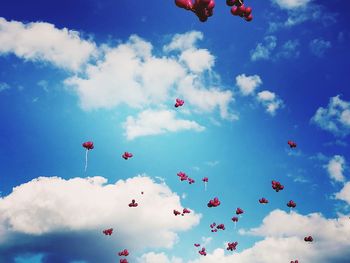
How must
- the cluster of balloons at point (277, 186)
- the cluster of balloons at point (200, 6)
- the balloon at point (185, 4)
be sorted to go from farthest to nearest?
the cluster of balloons at point (277, 186) < the balloon at point (185, 4) < the cluster of balloons at point (200, 6)

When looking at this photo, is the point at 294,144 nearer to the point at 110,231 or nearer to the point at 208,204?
the point at 208,204

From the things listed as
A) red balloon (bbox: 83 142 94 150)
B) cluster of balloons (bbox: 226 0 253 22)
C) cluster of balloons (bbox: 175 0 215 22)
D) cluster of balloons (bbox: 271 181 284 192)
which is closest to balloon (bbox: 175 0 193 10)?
cluster of balloons (bbox: 175 0 215 22)

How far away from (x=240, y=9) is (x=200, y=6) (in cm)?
159

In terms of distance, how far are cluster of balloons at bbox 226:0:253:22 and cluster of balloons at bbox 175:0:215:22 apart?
3.28ft

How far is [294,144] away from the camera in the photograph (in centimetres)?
2309

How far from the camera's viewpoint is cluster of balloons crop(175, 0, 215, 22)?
901 centimetres

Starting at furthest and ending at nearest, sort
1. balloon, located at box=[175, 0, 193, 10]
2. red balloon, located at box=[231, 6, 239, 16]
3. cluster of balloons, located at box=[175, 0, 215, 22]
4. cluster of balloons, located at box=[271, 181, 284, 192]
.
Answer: cluster of balloons, located at box=[271, 181, 284, 192]
red balloon, located at box=[231, 6, 239, 16]
balloon, located at box=[175, 0, 193, 10]
cluster of balloons, located at box=[175, 0, 215, 22]

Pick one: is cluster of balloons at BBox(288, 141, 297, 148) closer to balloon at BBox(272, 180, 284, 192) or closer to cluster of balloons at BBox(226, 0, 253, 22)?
balloon at BBox(272, 180, 284, 192)

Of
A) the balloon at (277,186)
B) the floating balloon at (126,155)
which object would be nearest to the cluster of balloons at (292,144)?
the balloon at (277,186)

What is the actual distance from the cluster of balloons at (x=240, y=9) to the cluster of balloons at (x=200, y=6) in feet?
3.28

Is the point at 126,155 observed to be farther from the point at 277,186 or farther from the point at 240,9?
the point at 240,9

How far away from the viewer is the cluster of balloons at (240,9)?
9.89 m

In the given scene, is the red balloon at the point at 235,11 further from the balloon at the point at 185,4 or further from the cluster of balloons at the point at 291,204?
the cluster of balloons at the point at 291,204

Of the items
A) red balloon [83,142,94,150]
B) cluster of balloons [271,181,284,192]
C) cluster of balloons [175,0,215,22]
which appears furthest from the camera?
red balloon [83,142,94,150]
